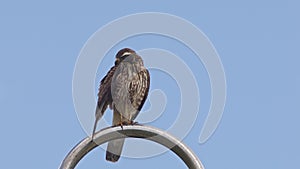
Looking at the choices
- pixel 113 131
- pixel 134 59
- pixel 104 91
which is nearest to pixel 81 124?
pixel 113 131

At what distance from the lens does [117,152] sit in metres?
9.23

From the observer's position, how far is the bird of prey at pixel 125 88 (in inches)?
428

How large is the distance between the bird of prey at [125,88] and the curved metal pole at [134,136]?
427cm

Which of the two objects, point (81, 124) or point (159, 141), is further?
point (81, 124)

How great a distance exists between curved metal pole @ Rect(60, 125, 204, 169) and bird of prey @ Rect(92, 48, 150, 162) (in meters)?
4.27

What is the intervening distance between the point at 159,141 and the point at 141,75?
5.10 meters

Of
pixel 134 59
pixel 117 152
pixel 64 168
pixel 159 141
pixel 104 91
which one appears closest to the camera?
pixel 64 168

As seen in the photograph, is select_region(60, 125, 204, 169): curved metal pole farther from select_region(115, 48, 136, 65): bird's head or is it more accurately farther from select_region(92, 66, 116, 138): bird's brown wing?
select_region(115, 48, 136, 65): bird's head

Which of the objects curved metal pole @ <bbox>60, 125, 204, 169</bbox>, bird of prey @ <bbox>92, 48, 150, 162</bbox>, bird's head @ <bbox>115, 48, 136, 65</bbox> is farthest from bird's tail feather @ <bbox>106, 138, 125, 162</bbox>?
curved metal pole @ <bbox>60, 125, 204, 169</bbox>

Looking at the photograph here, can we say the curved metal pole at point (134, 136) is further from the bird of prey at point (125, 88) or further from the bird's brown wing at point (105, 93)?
the bird of prey at point (125, 88)

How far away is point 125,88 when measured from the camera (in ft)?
36.6


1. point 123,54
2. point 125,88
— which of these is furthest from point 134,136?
point 123,54

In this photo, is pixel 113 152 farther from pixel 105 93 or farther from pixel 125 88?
pixel 125 88

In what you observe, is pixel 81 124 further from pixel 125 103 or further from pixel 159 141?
pixel 125 103
